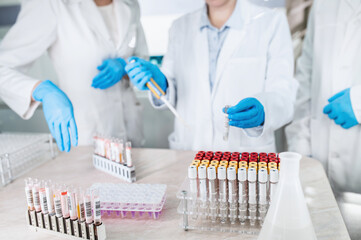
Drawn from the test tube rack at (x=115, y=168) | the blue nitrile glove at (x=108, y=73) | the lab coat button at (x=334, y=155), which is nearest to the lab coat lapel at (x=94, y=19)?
the blue nitrile glove at (x=108, y=73)

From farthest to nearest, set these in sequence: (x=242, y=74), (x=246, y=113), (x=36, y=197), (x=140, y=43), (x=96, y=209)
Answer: (x=140, y=43)
(x=242, y=74)
(x=246, y=113)
(x=36, y=197)
(x=96, y=209)

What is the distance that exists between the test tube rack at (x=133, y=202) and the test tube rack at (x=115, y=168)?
182mm

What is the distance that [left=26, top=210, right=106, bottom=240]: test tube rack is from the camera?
3.24 ft

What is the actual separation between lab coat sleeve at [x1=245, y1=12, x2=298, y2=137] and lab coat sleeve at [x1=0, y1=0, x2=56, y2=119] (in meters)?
1.24

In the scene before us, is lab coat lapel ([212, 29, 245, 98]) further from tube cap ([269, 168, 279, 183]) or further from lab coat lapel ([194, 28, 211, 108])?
tube cap ([269, 168, 279, 183])

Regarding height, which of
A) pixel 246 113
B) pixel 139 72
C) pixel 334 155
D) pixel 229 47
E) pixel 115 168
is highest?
pixel 229 47

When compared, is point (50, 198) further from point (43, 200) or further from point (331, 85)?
point (331, 85)

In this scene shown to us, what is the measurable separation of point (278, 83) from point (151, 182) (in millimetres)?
888

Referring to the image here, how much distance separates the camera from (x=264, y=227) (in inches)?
33.0

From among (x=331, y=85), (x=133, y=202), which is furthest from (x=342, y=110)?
(x=133, y=202)

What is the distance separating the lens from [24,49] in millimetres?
1780

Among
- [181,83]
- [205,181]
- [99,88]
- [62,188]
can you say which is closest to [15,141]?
[99,88]

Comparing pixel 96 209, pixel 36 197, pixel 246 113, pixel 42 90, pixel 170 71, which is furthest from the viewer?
pixel 170 71

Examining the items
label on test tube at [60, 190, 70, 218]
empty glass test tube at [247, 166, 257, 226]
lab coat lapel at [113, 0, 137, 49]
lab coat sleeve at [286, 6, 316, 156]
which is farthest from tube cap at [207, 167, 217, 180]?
lab coat lapel at [113, 0, 137, 49]
